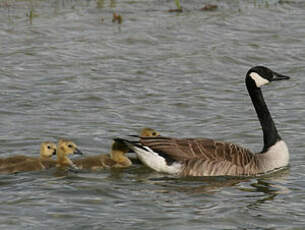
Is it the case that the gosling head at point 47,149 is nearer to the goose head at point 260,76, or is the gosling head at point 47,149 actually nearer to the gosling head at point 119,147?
the gosling head at point 119,147

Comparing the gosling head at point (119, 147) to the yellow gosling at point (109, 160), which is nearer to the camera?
the yellow gosling at point (109, 160)

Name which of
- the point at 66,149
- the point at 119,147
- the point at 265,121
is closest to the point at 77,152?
the point at 66,149

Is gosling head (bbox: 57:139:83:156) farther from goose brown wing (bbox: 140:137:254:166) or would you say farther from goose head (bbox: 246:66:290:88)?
goose head (bbox: 246:66:290:88)

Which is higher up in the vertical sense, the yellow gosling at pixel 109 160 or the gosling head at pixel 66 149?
the gosling head at pixel 66 149

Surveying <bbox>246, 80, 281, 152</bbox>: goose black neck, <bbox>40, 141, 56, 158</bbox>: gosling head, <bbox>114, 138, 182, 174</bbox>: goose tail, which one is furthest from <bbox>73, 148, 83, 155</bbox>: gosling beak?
<bbox>246, 80, 281, 152</bbox>: goose black neck

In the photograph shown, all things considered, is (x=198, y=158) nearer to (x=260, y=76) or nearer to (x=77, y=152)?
(x=77, y=152)

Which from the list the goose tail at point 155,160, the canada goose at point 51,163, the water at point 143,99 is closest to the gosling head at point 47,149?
the canada goose at point 51,163

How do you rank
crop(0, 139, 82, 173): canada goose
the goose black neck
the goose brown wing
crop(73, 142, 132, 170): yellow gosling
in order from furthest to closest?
the goose black neck → crop(73, 142, 132, 170): yellow gosling → the goose brown wing → crop(0, 139, 82, 173): canada goose

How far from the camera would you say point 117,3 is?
21.7 meters

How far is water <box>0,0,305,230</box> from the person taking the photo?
970cm

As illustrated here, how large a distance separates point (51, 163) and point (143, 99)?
13.6 feet

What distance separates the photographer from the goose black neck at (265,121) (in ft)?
39.3

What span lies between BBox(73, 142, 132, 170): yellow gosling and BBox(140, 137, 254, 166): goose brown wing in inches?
18.7

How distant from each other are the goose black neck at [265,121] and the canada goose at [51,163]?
256cm
